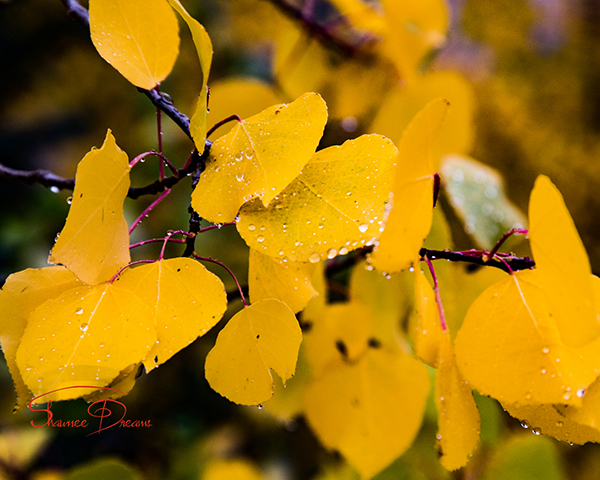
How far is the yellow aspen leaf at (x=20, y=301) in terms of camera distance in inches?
6.8

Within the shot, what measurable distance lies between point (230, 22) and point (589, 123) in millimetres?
994

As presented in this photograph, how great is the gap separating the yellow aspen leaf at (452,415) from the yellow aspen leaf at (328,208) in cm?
7

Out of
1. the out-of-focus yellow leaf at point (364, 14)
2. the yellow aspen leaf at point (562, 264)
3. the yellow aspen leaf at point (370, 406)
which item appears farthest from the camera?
the out-of-focus yellow leaf at point (364, 14)

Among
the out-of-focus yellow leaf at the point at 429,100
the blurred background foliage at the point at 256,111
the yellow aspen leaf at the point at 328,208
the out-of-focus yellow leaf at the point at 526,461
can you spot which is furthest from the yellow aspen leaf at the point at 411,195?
the out-of-focus yellow leaf at the point at 526,461

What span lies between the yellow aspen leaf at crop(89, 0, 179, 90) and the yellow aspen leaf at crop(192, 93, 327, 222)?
0.05m

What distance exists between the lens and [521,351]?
17cm

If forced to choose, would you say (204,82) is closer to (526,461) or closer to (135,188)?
(135,188)

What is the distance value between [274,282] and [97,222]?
7 centimetres

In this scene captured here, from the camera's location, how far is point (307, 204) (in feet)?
0.55

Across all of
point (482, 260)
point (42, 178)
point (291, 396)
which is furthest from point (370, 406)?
point (42, 178)

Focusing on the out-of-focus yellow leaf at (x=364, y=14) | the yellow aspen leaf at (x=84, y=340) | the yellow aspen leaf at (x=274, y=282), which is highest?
the out-of-focus yellow leaf at (x=364, y=14)

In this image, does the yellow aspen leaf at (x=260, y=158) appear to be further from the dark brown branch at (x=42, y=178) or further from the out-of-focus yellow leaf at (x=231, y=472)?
the out-of-focus yellow leaf at (x=231, y=472)

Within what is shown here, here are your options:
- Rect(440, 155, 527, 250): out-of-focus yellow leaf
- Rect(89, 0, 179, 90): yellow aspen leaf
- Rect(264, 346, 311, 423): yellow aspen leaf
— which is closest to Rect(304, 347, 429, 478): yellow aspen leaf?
Rect(264, 346, 311, 423): yellow aspen leaf

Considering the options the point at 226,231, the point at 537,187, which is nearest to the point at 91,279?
the point at 537,187
